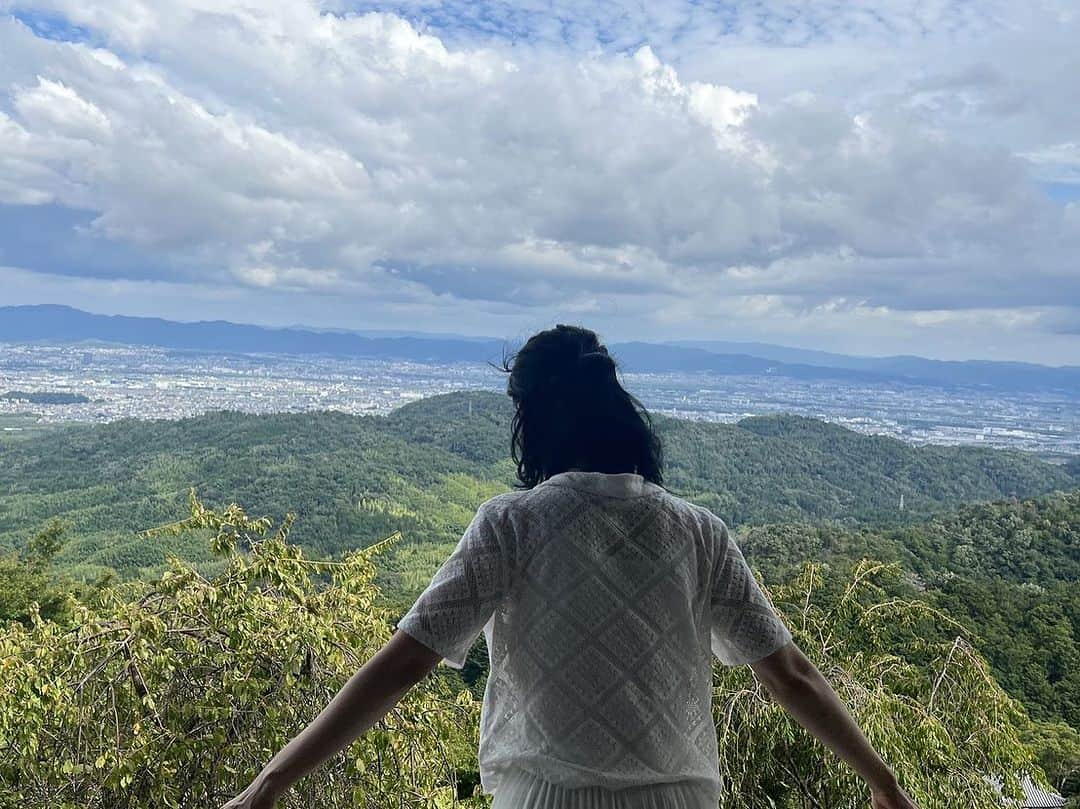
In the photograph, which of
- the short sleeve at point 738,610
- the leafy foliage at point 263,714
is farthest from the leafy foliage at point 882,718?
the short sleeve at point 738,610

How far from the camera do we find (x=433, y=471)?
1211 inches

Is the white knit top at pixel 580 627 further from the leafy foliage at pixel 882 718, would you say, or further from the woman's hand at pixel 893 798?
the leafy foliage at pixel 882 718

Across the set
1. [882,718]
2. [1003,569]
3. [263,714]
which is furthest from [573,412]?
[1003,569]

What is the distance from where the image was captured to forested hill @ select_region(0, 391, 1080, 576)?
70.5 ft

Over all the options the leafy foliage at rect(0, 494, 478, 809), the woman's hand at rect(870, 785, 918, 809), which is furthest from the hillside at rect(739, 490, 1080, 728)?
the woman's hand at rect(870, 785, 918, 809)

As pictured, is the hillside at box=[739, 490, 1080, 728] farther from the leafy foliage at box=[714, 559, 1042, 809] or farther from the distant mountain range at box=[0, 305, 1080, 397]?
the distant mountain range at box=[0, 305, 1080, 397]

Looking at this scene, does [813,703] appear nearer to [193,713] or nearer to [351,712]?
[351,712]

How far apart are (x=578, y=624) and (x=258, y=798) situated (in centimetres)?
40

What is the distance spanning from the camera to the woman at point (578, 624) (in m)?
0.94

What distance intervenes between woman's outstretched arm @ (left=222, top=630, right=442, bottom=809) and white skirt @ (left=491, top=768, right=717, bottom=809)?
18 centimetres

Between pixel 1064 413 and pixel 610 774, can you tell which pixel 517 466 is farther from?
pixel 1064 413

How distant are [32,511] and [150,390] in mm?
17568

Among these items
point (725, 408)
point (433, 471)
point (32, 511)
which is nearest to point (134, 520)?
point (32, 511)

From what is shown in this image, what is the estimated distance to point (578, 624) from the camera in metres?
0.95
